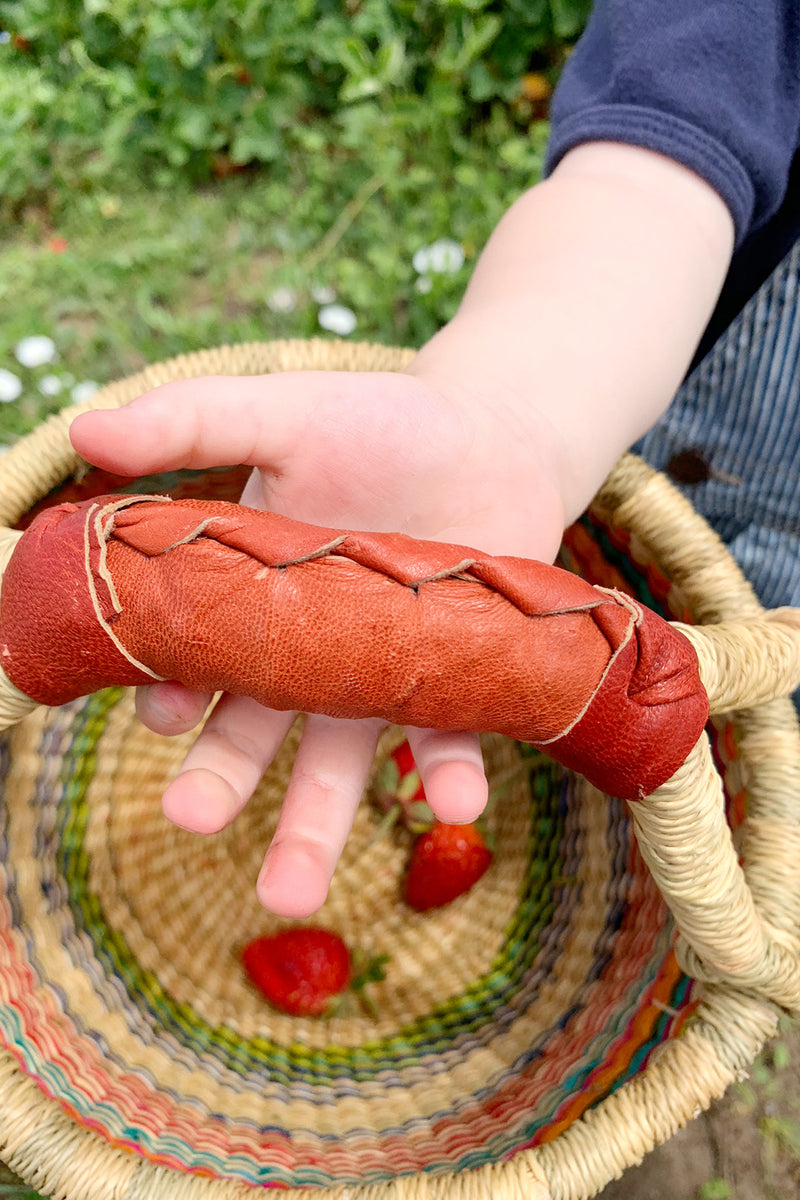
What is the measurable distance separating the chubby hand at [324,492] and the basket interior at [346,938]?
0.25 m

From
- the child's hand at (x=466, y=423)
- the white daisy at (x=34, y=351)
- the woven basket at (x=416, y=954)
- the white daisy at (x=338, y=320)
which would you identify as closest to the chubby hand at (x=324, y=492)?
the child's hand at (x=466, y=423)

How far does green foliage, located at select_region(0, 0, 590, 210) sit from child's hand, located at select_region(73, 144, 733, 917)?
2.38 ft

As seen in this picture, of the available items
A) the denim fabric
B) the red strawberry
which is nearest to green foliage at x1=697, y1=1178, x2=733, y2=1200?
the red strawberry

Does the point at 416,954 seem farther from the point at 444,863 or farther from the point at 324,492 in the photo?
the point at 324,492

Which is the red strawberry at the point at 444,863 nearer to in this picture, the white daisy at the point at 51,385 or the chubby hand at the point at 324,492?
the chubby hand at the point at 324,492

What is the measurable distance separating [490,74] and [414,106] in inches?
6.0

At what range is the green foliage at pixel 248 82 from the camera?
1.48 m

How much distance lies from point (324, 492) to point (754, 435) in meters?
0.56

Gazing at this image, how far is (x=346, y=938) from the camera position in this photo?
3.49ft

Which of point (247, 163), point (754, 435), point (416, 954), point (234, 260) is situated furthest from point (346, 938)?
point (247, 163)

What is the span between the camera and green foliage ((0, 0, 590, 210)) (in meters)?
1.48

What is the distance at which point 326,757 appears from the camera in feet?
2.32

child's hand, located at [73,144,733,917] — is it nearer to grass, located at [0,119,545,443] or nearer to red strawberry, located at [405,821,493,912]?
red strawberry, located at [405,821,493,912]

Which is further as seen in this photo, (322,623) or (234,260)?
(234,260)
